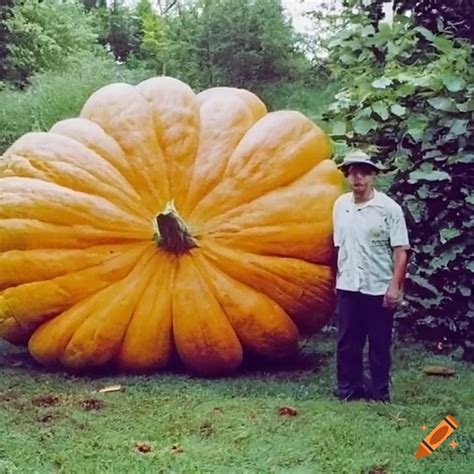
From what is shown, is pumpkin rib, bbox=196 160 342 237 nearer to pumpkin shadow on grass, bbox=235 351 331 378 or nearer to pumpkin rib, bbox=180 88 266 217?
pumpkin rib, bbox=180 88 266 217

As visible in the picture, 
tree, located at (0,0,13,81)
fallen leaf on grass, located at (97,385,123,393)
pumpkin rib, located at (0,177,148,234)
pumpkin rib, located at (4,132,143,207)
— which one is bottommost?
fallen leaf on grass, located at (97,385,123,393)

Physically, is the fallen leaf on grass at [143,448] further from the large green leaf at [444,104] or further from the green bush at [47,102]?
the green bush at [47,102]

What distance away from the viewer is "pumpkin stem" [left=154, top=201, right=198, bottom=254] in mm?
4227

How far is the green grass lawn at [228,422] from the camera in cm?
318

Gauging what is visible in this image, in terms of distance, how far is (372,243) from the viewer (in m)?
4.06

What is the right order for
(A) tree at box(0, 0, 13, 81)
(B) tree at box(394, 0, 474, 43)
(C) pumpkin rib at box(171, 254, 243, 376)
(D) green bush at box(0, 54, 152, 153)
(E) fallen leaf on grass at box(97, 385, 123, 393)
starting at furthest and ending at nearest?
(A) tree at box(0, 0, 13, 81), (D) green bush at box(0, 54, 152, 153), (B) tree at box(394, 0, 474, 43), (C) pumpkin rib at box(171, 254, 243, 376), (E) fallen leaf on grass at box(97, 385, 123, 393)

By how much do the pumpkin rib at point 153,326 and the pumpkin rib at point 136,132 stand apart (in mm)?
321

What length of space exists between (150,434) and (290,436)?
0.54 m

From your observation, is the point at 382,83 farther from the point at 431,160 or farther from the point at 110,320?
the point at 110,320

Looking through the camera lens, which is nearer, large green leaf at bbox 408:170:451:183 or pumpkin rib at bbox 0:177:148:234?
pumpkin rib at bbox 0:177:148:234

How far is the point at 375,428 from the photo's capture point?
11.7ft

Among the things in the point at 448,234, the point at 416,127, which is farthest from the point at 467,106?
the point at 448,234

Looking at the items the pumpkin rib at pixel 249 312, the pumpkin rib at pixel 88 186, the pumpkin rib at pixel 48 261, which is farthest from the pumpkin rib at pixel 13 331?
the pumpkin rib at pixel 249 312

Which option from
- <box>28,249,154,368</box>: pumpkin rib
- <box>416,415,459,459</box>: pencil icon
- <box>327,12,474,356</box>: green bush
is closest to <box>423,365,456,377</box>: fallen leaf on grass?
<box>327,12,474,356</box>: green bush
